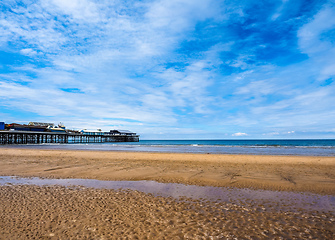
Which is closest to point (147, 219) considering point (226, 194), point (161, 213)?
point (161, 213)

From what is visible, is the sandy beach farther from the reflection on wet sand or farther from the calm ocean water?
the calm ocean water

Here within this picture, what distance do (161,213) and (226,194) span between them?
267 cm

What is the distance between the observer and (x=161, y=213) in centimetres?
462

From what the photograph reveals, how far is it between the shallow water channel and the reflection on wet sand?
25 mm

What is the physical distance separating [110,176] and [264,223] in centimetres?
698

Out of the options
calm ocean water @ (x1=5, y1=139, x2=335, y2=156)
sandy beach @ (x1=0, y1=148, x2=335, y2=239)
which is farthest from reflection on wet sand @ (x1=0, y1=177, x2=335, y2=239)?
calm ocean water @ (x1=5, y1=139, x2=335, y2=156)

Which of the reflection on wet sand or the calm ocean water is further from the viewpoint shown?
the calm ocean water

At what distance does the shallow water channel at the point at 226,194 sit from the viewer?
17.4ft

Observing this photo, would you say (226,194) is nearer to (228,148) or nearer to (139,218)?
(139,218)

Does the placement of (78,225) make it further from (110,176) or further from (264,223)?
(110,176)

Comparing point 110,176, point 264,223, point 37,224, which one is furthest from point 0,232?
point 110,176

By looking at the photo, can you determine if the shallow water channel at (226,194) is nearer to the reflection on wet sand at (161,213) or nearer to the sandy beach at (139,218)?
the reflection on wet sand at (161,213)

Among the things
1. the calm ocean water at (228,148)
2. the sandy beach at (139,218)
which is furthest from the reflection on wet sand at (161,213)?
the calm ocean water at (228,148)

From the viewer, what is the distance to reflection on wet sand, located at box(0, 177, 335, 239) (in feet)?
11.9
